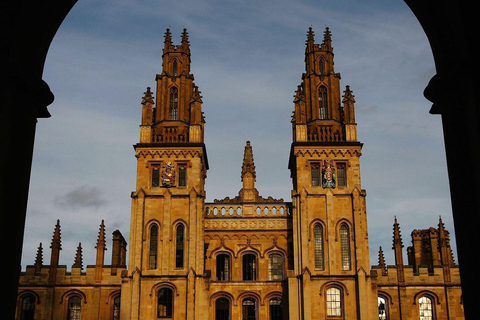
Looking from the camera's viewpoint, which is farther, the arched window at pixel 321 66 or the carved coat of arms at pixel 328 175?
the arched window at pixel 321 66

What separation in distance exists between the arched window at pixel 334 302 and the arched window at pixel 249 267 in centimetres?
559

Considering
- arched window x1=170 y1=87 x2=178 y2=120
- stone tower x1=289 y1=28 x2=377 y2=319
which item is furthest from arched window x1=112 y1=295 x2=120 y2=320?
arched window x1=170 y1=87 x2=178 y2=120

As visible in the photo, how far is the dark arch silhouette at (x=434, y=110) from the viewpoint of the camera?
11359 mm

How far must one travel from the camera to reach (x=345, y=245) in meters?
43.1

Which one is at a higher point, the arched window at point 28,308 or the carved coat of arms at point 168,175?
the carved coat of arms at point 168,175

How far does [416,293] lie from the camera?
1746 inches

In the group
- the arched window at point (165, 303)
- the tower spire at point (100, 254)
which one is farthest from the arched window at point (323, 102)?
the tower spire at point (100, 254)

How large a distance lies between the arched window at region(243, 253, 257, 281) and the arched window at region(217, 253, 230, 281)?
48.1 inches

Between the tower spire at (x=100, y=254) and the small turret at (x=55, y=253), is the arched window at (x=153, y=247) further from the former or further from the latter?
the small turret at (x=55, y=253)

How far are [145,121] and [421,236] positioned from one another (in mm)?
23954

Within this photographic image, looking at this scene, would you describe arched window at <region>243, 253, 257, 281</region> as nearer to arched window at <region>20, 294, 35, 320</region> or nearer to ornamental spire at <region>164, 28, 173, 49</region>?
arched window at <region>20, 294, 35, 320</region>

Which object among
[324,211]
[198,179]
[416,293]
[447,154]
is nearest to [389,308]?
[416,293]

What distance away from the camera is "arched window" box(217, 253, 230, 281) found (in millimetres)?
44625

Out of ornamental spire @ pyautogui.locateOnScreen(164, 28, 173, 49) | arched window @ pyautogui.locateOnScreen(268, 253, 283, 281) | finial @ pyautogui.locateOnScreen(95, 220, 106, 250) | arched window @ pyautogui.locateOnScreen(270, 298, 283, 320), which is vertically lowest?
arched window @ pyautogui.locateOnScreen(270, 298, 283, 320)
